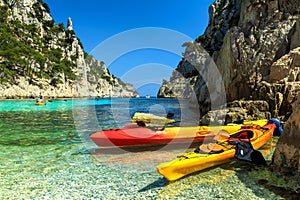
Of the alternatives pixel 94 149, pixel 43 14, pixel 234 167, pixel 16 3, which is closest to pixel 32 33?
pixel 16 3

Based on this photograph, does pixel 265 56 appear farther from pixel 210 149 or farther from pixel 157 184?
pixel 157 184

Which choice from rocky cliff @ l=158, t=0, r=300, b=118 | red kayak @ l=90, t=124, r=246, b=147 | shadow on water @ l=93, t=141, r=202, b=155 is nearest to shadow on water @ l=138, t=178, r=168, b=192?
shadow on water @ l=93, t=141, r=202, b=155

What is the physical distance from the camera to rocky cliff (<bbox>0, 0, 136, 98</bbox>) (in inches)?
2206

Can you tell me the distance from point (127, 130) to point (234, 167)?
492cm

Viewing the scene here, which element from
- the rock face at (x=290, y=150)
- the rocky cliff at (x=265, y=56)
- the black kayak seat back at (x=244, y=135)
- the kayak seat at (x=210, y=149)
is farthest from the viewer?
the rocky cliff at (x=265, y=56)

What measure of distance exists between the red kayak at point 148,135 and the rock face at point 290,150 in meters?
4.12

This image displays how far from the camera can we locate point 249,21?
21922 millimetres

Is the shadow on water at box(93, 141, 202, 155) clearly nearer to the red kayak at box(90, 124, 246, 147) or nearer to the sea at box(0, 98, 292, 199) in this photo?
the sea at box(0, 98, 292, 199)

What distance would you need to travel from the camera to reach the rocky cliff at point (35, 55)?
2206 inches

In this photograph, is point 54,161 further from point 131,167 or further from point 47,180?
point 131,167

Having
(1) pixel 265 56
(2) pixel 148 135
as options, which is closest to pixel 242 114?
(1) pixel 265 56

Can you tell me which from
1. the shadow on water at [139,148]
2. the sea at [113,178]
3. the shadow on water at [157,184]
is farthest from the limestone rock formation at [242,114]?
the shadow on water at [157,184]

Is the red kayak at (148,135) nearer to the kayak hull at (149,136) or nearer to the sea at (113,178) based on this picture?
the kayak hull at (149,136)

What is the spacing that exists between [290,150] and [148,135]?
5506 mm
